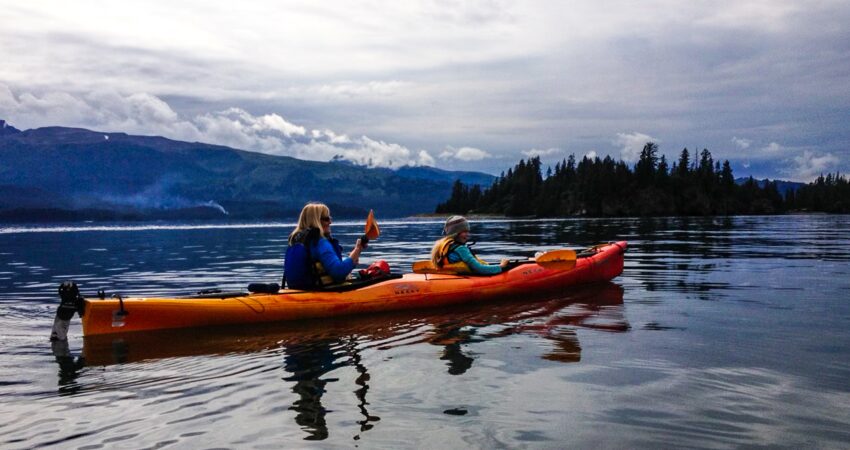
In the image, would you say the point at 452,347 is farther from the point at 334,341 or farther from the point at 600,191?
the point at 600,191

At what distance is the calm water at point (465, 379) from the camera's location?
6043 millimetres

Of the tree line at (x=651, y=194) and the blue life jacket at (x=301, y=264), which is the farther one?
the tree line at (x=651, y=194)

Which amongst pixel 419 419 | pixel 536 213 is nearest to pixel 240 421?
pixel 419 419

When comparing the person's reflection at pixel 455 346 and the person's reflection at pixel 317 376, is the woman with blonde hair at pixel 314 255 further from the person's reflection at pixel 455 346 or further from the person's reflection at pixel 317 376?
the person's reflection at pixel 455 346

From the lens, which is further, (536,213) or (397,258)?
(536,213)

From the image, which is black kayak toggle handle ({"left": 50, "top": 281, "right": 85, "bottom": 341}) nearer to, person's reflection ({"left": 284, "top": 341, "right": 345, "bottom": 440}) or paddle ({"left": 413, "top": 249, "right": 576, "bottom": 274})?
person's reflection ({"left": 284, "top": 341, "right": 345, "bottom": 440})

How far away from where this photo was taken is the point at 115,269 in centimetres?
2648

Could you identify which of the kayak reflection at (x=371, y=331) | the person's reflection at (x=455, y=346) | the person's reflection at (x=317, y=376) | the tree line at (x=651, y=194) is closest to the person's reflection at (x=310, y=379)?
the person's reflection at (x=317, y=376)

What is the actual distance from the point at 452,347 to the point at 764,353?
4.65 m

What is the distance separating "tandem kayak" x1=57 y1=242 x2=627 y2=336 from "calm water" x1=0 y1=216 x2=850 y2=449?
28 centimetres

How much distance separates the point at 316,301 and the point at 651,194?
173216mm

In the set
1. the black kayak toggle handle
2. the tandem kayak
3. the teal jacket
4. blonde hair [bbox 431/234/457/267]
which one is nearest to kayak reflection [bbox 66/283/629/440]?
the tandem kayak

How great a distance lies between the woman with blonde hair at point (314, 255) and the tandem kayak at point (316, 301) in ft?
1.00

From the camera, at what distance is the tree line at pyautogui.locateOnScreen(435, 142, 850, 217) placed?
559 ft
